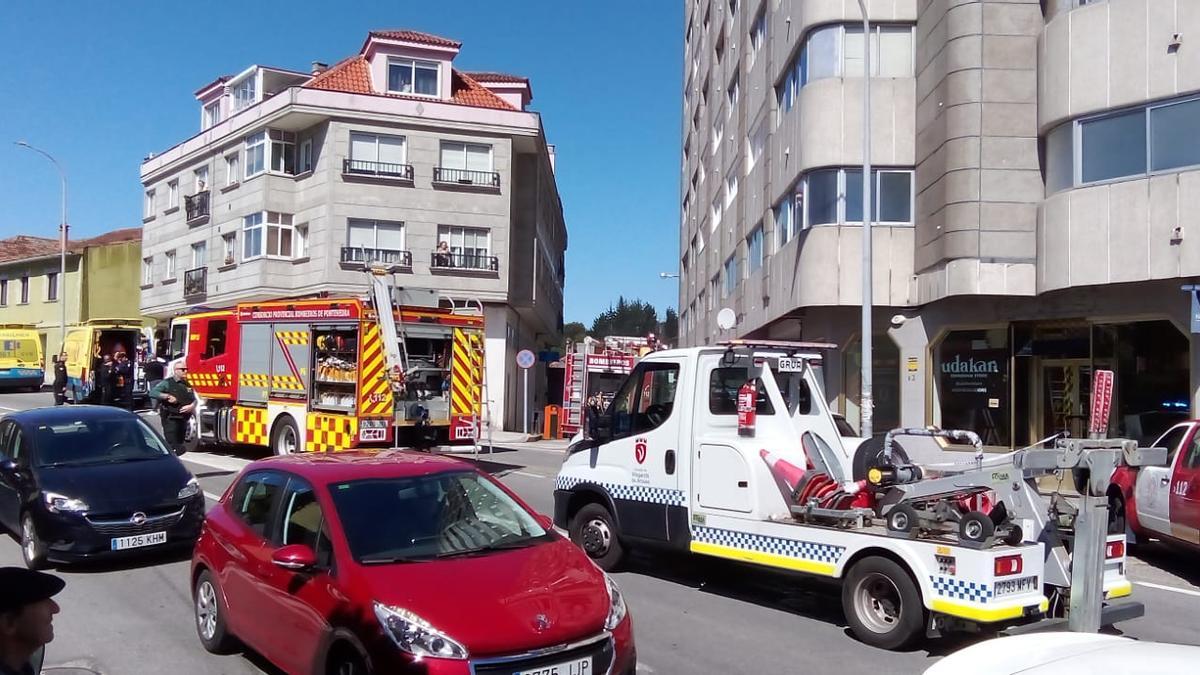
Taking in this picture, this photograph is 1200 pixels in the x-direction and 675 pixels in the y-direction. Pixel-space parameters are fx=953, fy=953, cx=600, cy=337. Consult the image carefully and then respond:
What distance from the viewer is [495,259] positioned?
3316 cm

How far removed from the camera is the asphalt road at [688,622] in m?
6.54

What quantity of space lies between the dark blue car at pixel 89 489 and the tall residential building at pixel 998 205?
14.9m

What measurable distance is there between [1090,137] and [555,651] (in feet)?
54.8

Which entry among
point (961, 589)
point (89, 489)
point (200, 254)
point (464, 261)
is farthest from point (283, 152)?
point (961, 589)

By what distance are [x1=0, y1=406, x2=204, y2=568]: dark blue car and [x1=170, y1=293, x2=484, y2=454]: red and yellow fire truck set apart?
16.5 ft

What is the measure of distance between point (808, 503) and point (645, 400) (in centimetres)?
199

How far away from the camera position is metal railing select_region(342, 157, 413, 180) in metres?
32.3

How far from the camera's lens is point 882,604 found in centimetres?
710

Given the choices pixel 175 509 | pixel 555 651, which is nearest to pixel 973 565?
pixel 555 651

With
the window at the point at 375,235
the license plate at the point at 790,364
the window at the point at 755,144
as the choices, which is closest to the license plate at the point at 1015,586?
the license plate at the point at 790,364

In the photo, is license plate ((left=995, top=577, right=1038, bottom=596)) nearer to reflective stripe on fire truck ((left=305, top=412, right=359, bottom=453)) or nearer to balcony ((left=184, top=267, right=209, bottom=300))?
reflective stripe on fire truck ((left=305, top=412, right=359, bottom=453))

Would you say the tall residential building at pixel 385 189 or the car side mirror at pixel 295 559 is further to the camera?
the tall residential building at pixel 385 189

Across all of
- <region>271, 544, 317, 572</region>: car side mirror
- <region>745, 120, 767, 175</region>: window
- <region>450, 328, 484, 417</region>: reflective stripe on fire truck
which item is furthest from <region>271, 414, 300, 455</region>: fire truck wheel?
<region>745, 120, 767, 175</region>: window

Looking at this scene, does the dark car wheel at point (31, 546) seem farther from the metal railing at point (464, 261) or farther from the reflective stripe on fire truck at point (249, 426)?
the metal railing at point (464, 261)
